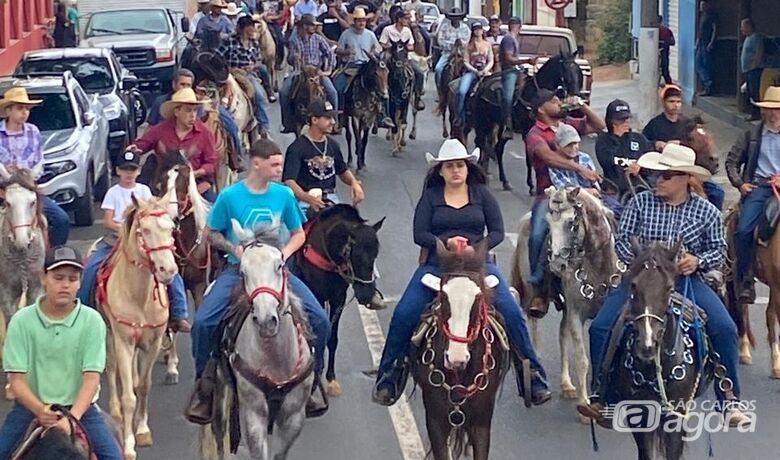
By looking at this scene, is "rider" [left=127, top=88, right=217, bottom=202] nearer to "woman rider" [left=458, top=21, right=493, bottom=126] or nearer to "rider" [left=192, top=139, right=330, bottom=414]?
"rider" [left=192, top=139, right=330, bottom=414]

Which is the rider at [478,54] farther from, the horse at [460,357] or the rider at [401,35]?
the horse at [460,357]

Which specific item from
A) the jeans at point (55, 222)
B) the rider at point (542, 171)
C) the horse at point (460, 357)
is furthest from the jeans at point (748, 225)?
the jeans at point (55, 222)

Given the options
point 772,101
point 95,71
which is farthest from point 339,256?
point 95,71

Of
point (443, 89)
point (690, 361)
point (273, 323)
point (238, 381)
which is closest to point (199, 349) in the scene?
point (238, 381)

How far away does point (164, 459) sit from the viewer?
1194cm

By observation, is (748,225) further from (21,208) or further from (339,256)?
(21,208)

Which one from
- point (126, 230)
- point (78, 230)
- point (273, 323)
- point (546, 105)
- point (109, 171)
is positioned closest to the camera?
point (273, 323)

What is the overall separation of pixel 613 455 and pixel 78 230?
11.4 meters

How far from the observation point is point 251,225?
10.6 m

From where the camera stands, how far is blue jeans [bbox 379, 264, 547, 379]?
10.7 m

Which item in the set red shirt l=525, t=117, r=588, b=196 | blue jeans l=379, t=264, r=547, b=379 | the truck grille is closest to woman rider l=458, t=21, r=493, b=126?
the truck grille

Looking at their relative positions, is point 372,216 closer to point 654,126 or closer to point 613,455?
point 654,126

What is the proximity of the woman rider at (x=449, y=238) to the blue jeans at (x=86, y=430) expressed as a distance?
105 inches

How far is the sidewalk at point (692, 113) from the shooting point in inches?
970
